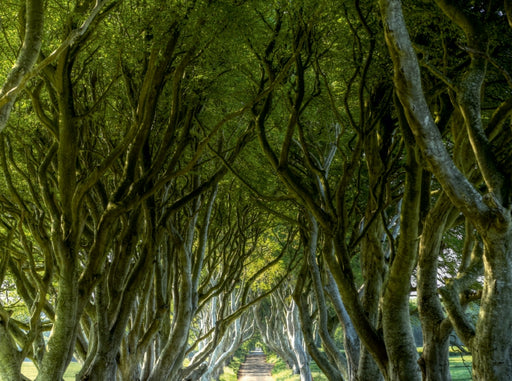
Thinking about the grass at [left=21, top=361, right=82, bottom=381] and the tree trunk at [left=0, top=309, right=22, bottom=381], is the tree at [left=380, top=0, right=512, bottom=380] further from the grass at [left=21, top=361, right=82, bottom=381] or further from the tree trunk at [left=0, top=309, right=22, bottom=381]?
the grass at [left=21, top=361, right=82, bottom=381]

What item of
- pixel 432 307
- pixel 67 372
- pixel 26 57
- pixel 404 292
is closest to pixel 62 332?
pixel 26 57

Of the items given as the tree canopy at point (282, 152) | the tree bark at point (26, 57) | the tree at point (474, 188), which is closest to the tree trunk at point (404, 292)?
the tree canopy at point (282, 152)

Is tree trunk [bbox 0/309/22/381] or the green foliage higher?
tree trunk [bbox 0/309/22/381]

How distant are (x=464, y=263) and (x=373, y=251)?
160 centimetres

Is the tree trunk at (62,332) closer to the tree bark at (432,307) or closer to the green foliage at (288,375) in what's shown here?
the tree bark at (432,307)

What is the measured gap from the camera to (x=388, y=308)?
5730 mm

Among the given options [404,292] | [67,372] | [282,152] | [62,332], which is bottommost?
[67,372]

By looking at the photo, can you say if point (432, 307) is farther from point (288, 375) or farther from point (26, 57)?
point (288, 375)

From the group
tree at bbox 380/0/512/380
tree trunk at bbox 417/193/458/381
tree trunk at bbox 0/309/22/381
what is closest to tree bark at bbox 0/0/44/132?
tree at bbox 380/0/512/380

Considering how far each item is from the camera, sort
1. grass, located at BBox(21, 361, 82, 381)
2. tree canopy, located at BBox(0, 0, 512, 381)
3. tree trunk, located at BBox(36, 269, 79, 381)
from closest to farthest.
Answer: tree canopy, located at BBox(0, 0, 512, 381) → tree trunk, located at BBox(36, 269, 79, 381) → grass, located at BBox(21, 361, 82, 381)

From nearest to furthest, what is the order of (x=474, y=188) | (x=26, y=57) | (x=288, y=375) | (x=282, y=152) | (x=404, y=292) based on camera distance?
(x=26, y=57)
(x=474, y=188)
(x=404, y=292)
(x=282, y=152)
(x=288, y=375)

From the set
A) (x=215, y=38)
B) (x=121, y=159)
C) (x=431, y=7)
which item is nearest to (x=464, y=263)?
(x=431, y=7)

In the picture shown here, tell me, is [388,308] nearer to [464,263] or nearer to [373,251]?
[464,263]

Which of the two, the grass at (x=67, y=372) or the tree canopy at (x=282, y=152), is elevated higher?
the tree canopy at (x=282, y=152)
